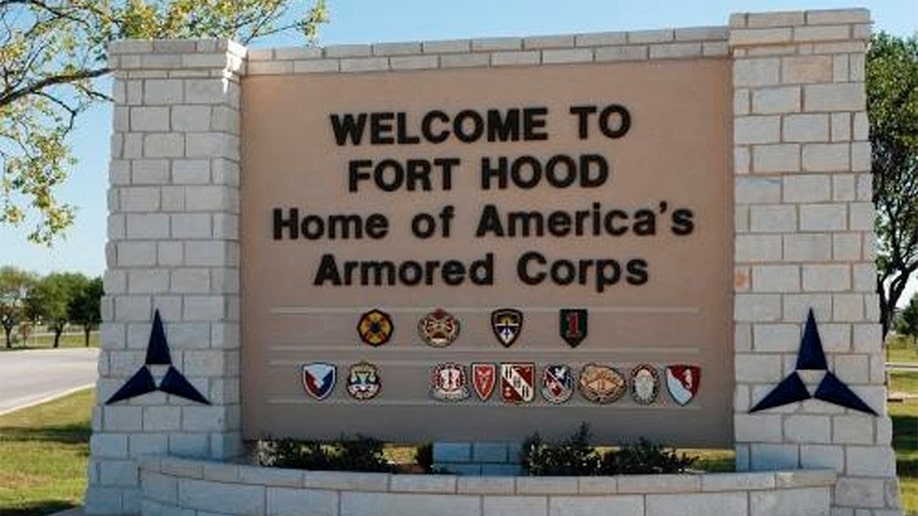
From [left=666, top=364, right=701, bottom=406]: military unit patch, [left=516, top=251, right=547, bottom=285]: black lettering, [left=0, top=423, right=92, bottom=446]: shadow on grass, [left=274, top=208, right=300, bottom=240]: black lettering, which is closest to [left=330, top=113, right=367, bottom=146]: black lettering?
[left=274, top=208, right=300, bottom=240]: black lettering

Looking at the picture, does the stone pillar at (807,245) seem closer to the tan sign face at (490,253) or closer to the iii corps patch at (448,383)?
the tan sign face at (490,253)

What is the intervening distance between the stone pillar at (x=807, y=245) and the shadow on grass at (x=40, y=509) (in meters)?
6.62

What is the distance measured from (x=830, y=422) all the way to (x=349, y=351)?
162 inches

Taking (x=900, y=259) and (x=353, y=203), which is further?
(x=900, y=259)

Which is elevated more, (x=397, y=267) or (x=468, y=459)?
(x=397, y=267)

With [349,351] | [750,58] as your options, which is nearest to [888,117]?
[750,58]

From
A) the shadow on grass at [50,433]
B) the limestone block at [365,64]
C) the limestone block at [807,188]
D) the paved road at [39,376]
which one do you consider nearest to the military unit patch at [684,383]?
the limestone block at [807,188]

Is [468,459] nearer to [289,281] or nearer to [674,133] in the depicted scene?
[289,281]

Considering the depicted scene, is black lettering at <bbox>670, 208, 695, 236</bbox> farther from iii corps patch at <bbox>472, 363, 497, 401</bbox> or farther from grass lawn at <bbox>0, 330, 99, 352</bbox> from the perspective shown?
grass lawn at <bbox>0, 330, 99, 352</bbox>

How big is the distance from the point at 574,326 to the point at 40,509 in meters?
5.77

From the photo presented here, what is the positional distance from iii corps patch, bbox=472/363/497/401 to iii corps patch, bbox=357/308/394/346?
0.86 meters

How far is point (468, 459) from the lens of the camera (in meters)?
10.8

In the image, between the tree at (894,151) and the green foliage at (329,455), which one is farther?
the tree at (894,151)

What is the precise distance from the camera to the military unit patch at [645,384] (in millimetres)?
9594
